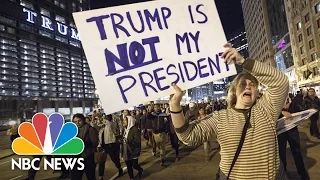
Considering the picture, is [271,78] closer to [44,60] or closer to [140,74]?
[140,74]

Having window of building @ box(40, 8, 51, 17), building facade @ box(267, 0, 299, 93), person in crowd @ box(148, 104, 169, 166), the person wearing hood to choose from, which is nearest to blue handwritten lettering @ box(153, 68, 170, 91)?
the person wearing hood

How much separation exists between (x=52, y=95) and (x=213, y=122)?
413 ft

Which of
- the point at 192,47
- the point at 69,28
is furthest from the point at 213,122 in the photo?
the point at 69,28

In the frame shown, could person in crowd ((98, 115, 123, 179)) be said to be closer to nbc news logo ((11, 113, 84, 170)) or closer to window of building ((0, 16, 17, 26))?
nbc news logo ((11, 113, 84, 170))

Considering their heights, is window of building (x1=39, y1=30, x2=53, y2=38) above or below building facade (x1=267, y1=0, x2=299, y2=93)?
above

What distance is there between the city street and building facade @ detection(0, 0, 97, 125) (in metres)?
61.9

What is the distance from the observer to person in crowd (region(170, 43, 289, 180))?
7.13ft

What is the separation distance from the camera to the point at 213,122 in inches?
92.9

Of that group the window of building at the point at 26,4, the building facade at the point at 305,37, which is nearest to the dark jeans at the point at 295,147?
the building facade at the point at 305,37

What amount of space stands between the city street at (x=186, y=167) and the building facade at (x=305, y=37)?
39.1 m

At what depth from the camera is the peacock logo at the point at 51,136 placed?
566 cm

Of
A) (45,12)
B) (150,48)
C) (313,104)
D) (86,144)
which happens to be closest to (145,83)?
(150,48)

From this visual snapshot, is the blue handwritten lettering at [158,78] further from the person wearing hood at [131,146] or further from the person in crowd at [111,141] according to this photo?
the person in crowd at [111,141]

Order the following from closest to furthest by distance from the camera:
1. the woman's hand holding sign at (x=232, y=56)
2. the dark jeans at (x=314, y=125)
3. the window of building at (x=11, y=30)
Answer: the woman's hand holding sign at (x=232, y=56) → the dark jeans at (x=314, y=125) → the window of building at (x=11, y=30)
